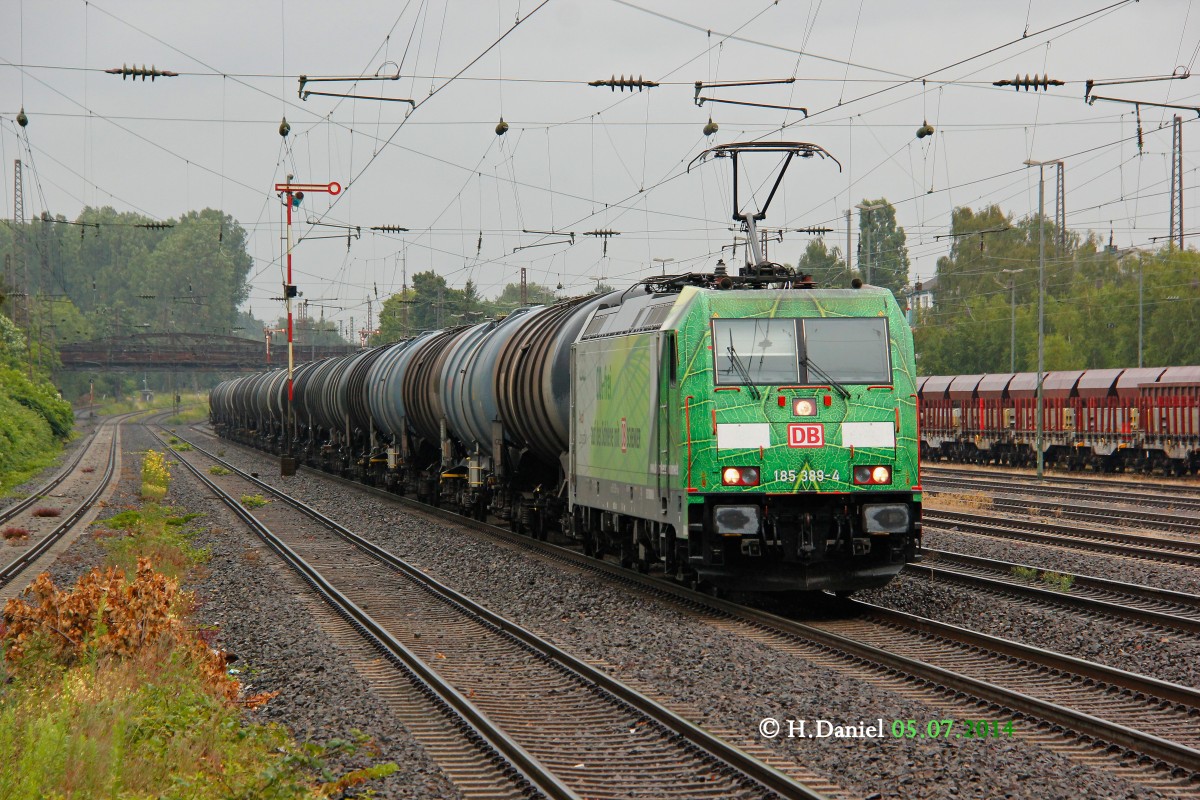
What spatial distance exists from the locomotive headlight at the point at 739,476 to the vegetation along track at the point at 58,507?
9546mm

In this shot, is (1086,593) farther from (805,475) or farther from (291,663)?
(291,663)

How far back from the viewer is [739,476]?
12398mm

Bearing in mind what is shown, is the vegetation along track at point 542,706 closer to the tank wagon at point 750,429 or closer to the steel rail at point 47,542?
the tank wagon at point 750,429

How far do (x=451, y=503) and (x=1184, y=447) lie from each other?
20977 millimetres

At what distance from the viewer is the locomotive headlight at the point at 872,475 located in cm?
1249

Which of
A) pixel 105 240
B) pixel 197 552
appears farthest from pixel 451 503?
pixel 105 240

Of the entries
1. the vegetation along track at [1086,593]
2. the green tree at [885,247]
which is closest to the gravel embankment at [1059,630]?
the vegetation along track at [1086,593]

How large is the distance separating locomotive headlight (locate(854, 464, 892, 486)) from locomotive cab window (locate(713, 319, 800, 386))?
109 cm

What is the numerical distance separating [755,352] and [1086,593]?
4.90 m

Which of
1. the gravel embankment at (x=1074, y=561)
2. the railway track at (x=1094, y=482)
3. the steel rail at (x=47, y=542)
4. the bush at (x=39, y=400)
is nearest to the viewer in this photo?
the gravel embankment at (x=1074, y=561)

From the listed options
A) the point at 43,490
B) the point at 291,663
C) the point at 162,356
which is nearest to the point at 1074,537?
the point at 291,663

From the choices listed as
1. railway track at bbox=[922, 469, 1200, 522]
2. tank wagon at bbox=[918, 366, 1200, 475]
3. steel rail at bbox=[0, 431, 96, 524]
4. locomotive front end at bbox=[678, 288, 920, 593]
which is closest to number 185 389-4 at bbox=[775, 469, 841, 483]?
locomotive front end at bbox=[678, 288, 920, 593]

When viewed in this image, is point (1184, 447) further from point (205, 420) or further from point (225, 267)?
point (225, 267)

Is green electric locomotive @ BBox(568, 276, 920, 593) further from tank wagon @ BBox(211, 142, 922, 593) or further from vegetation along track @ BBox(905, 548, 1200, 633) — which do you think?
vegetation along track @ BBox(905, 548, 1200, 633)
